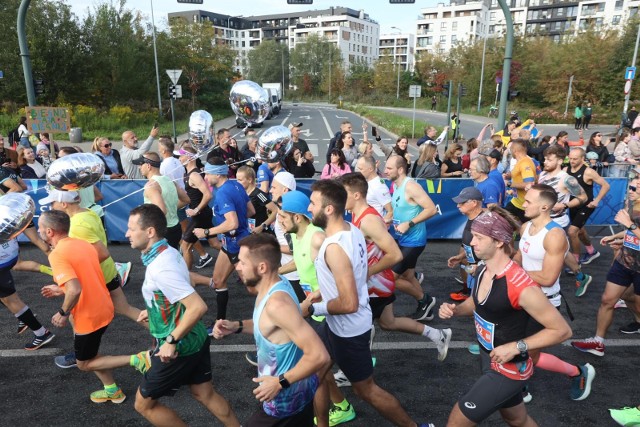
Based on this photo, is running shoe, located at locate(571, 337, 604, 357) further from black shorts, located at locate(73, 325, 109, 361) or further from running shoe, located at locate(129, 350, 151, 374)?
black shorts, located at locate(73, 325, 109, 361)

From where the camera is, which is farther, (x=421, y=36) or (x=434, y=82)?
(x=421, y=36)

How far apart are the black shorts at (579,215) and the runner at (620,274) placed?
191cm

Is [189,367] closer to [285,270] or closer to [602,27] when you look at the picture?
[285,270]

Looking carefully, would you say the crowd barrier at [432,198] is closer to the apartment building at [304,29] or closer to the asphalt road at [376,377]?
the asphalt road at [376,377]

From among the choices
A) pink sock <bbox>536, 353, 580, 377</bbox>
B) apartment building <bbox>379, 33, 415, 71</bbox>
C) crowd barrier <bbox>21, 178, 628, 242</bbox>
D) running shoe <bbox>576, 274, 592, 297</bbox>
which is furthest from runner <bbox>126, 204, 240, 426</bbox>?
apartment building <bbox>379, 33, 415, 71</bbox>

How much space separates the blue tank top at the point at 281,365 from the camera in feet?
8.08

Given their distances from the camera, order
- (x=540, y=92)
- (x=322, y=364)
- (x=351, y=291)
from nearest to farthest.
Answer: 1. (x=322, y=364)
2. (x=351, y=291)
3. (x=540, y=92)

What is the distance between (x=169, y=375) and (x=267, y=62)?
93.1 metres

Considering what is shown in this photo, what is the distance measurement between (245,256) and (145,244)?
95 centimetres

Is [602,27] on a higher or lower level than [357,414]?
higher

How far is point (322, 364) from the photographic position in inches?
92.9

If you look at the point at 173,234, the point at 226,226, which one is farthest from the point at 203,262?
the point at 226,226

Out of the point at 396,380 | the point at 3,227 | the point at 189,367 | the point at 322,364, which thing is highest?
the point at 3,227

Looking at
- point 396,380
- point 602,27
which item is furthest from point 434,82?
point 396,380
